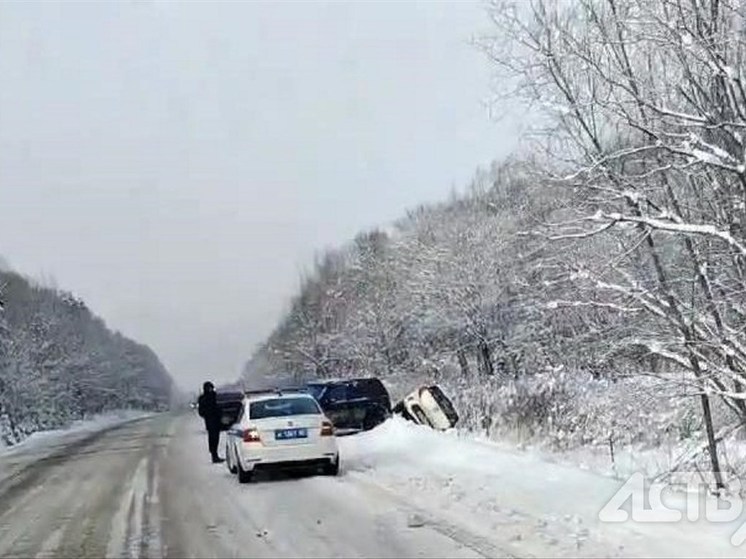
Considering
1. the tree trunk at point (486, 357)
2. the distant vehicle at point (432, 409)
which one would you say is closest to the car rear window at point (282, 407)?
the distant vehicle at point (432, 409)

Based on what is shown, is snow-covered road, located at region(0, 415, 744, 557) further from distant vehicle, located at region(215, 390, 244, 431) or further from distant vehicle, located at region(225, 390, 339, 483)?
distant vehicle, located at region(215, 390, 244, 431)

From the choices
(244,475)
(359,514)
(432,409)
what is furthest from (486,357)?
(359,514)

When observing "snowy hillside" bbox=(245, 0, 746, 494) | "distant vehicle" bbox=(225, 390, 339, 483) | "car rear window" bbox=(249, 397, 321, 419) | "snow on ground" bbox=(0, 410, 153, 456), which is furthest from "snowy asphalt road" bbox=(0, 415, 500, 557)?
"snow on ground" bbox=(0, 410, 153, 456)

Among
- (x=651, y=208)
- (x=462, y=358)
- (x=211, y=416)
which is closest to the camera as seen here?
(x=651, y=208)

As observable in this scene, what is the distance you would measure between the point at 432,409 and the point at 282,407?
27.4ft

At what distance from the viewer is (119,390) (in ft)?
385

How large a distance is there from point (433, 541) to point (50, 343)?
71225 mm

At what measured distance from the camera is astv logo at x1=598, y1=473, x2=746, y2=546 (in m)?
9.35

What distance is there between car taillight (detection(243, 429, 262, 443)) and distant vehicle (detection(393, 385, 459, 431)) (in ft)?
27.3

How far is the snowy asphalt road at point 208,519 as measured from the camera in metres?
9.79

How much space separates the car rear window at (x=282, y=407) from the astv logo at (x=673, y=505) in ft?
22.5

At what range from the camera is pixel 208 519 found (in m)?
12.4

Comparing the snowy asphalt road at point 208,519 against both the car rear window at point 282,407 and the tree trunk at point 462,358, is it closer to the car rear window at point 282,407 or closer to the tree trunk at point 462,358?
the car rear window at point 282,407

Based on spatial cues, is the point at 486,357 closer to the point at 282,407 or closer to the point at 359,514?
the point at 282,407
